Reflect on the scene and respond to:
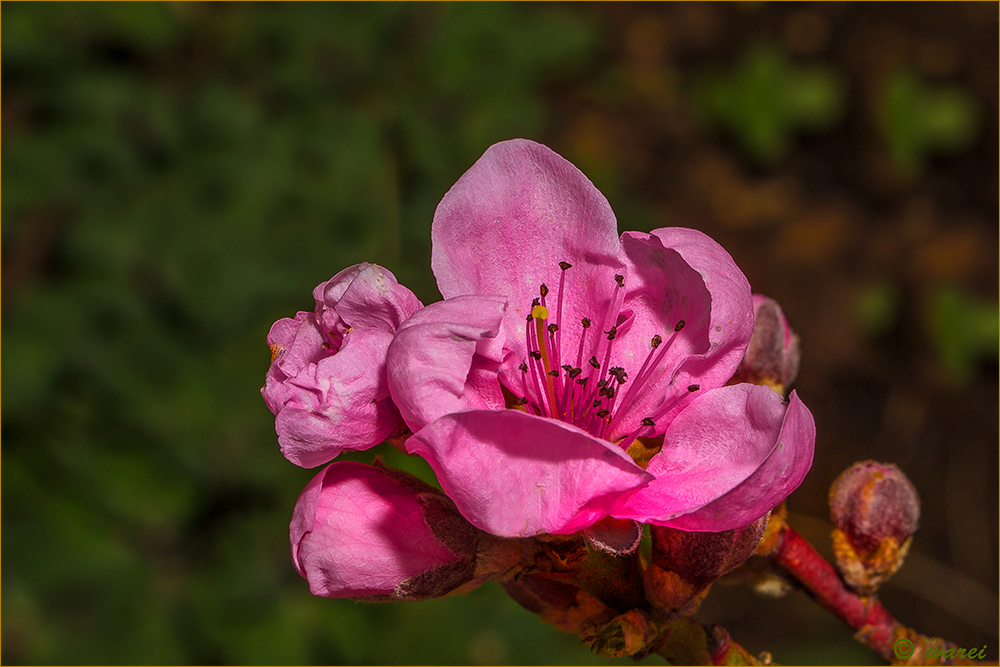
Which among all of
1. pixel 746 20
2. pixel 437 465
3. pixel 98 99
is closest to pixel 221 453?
pixel 98 99

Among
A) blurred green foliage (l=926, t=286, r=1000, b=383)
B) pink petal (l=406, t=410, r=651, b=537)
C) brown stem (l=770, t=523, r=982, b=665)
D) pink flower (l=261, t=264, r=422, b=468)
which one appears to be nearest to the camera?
pink petal (l=406, t=410, r=651, b=537)

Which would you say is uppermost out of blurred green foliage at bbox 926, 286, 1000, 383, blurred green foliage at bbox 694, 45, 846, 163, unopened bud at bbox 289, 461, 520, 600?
blurred green foliage at bbox 694, 45, 846, 163

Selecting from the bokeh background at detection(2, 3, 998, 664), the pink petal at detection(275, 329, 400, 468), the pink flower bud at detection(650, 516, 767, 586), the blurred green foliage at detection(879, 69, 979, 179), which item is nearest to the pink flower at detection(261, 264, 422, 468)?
the pink petal at detection(275, 329, 400, 468)

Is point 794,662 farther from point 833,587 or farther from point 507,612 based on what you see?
point 833,587

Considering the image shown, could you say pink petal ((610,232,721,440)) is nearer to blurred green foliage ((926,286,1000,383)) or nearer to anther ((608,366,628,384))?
anther ((608,366,628,384))

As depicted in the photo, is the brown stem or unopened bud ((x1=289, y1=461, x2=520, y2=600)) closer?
unopened bud ((x1=289, y1=461, x2=520, y2=600))

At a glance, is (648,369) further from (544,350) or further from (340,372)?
(340,372)

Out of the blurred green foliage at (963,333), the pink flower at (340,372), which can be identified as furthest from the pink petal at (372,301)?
the blurred green foliage at (963,333)
